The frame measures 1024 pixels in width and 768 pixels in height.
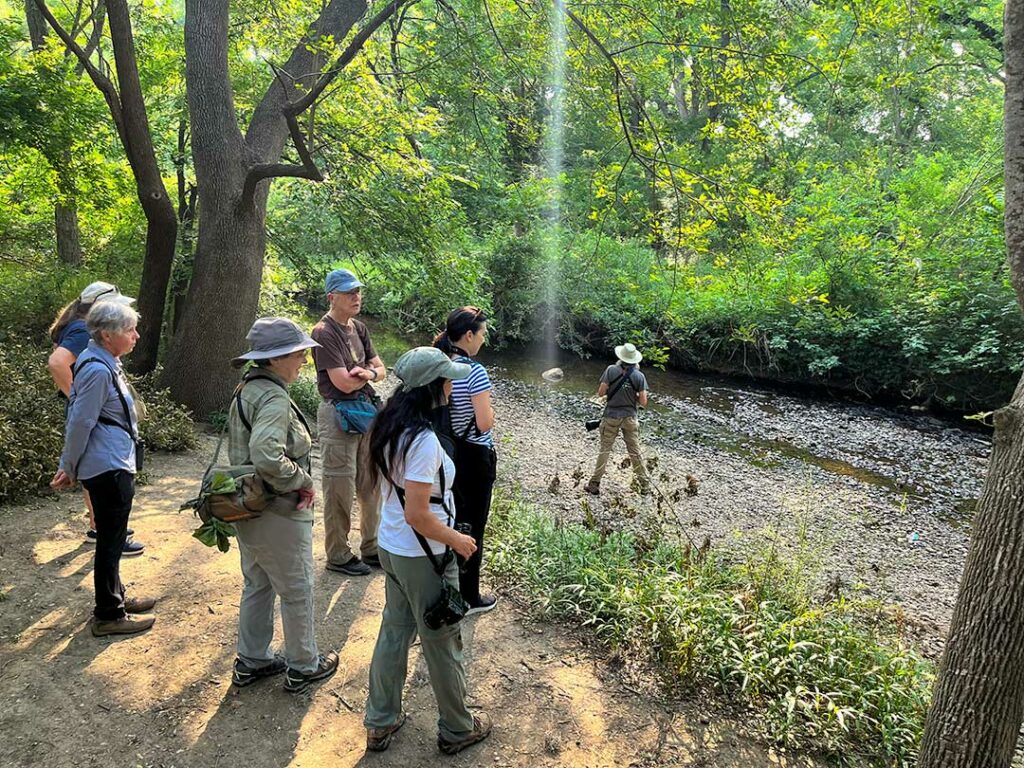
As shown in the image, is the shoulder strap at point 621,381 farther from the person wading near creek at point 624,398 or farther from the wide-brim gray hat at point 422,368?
the wide-brim gray hat at point 422,368

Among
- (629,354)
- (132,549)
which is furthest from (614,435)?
(132,549)

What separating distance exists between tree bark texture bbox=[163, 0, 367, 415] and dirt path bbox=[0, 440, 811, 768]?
143 inches

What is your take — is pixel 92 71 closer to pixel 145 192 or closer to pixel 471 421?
pixel 145 192

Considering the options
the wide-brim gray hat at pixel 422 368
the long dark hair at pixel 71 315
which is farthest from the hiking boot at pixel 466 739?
the long dark hair at pixel 71 315

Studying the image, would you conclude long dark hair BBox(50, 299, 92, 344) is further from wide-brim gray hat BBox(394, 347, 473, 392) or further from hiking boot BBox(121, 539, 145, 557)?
wide-brim gray hat BBox(394, 347, 473, 392)

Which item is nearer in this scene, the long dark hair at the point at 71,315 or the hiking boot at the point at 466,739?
the hiking boot at the point at 466,739

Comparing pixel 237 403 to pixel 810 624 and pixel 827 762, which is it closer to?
pixel 827 762

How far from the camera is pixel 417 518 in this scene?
2369 mm

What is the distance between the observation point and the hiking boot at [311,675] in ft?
10.1

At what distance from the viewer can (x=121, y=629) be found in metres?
3.43

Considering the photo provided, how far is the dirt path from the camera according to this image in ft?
9.05

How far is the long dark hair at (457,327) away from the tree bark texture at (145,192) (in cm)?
572

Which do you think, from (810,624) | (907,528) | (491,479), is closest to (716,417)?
(907,528)

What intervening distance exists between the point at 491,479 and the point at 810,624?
2.27m
